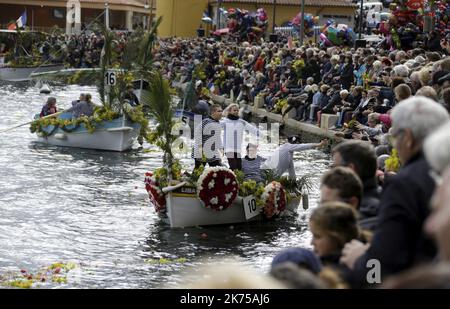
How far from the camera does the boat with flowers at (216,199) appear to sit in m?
15.8

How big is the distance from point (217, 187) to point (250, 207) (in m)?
0.87

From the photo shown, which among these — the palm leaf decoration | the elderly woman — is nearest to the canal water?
the palm leaf decoration

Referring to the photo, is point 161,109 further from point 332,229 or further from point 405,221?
point 405,221

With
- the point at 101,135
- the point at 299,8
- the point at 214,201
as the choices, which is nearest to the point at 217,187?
the point at 214,201

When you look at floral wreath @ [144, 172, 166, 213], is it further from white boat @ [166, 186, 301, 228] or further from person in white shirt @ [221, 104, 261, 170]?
person in white shirt @ [221, 104, 261, 170]

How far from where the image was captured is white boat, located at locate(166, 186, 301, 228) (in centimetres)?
1603

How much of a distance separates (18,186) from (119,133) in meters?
6.15

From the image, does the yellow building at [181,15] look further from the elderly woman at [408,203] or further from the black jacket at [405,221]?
the black jacket at [405,221]

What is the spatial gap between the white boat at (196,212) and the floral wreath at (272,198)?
201 mm

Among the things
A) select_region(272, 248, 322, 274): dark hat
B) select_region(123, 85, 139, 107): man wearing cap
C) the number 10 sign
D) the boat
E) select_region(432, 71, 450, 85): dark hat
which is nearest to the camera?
select_region(272, 248, 322, 274): dark hat

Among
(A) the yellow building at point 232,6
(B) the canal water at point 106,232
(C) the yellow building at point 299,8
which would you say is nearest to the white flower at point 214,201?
(B) the canal water at point 106,232

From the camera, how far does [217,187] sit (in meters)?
15.8
